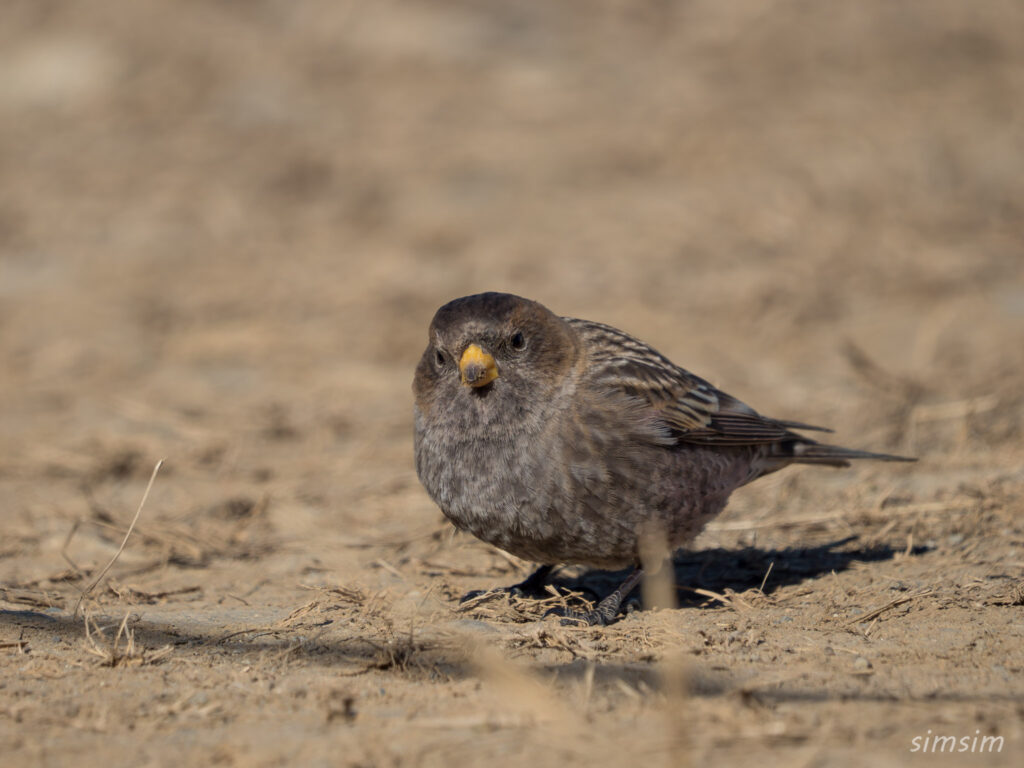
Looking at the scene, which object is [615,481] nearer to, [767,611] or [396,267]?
[767,611]

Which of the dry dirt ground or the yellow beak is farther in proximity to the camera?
the yellow beak

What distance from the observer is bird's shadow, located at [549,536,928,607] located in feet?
15.6

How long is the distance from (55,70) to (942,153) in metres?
10.0

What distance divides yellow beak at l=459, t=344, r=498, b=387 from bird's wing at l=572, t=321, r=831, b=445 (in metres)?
0.45

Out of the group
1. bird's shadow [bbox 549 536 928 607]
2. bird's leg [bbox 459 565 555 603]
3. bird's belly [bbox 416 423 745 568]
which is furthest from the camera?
bird's shadow [bbox 549 536 928 607]

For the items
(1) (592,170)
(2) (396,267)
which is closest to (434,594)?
(2) (396,267)

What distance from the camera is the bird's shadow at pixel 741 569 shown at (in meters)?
4.77

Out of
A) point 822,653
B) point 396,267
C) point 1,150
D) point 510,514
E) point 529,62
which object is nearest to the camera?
point 822,653

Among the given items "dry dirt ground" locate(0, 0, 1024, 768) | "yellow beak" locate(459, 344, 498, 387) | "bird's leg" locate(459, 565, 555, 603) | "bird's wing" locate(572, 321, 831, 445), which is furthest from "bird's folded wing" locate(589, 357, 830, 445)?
"bird's leg" locate(459, 565, 555, 603)

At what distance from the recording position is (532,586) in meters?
4.71

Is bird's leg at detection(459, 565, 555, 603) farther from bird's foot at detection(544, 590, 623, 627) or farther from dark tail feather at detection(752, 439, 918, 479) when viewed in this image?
dark tail feather at detection(752, 439, 918, 479)

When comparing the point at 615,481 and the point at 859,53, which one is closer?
the point at 615,481

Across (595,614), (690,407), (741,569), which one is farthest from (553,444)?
(741,569)

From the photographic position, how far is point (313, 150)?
12094 millimetres
